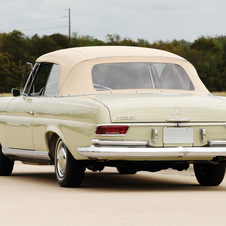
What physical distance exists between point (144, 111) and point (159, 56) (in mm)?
1865

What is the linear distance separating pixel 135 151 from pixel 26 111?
2.42 meters

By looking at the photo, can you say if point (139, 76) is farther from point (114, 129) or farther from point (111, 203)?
point (111, 203)

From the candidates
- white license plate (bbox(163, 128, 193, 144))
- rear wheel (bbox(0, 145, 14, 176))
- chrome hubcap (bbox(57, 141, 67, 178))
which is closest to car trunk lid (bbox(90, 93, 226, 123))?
white license plate (bbox(163, 128, 193, 144))

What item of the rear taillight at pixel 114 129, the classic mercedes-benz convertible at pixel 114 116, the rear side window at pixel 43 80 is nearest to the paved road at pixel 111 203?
the classic mercedes-benz convertible at pixel 114 116

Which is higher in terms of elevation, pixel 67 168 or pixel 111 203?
pixel 67 168

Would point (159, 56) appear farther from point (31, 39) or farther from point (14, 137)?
point (31, 39)

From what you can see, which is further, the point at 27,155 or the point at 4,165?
the point at 4,165

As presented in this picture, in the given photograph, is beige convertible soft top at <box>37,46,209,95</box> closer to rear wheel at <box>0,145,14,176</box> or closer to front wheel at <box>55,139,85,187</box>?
front wheel at <box>55,139,85,187</box>

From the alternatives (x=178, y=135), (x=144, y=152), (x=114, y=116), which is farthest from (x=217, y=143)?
(x=114, y=116)

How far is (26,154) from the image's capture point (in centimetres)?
887

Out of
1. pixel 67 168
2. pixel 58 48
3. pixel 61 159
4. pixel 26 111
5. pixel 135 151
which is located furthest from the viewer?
pixel 58 48

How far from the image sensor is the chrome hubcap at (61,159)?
7777 mm

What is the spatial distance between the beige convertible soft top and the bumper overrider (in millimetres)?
1151

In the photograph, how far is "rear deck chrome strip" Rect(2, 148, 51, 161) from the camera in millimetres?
8387
